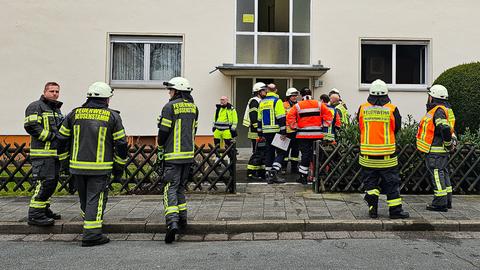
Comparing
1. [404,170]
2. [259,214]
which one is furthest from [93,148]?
[404,170]

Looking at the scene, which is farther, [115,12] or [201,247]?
[115,12]

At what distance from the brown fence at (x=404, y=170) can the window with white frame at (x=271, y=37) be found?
530 cm

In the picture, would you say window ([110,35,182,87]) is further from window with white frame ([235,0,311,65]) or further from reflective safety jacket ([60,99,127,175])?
reflective safety jacket ([60,99,127,175])

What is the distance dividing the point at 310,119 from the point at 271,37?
5150mm

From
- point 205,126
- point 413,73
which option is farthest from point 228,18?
point 413,73

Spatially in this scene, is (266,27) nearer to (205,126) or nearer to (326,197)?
(205,126)

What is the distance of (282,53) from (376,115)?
6.89m

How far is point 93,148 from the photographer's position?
18.0 ft

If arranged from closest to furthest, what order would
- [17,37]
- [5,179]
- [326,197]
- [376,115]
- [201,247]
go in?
[201,247], [376,115], [326,197], [5,179], [17,37]

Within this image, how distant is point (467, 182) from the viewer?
7984 millimetres

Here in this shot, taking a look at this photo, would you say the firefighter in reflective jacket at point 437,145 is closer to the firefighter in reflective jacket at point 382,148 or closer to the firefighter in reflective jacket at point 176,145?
the firefighter in reflective jacket at point 382,148

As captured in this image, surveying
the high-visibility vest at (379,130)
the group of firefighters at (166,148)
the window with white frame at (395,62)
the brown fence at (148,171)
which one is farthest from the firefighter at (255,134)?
the window with white frame at (395,62)

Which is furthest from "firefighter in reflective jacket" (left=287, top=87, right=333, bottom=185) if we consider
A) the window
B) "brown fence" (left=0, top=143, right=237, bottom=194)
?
the window

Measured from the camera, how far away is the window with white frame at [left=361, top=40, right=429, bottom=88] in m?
13.1
